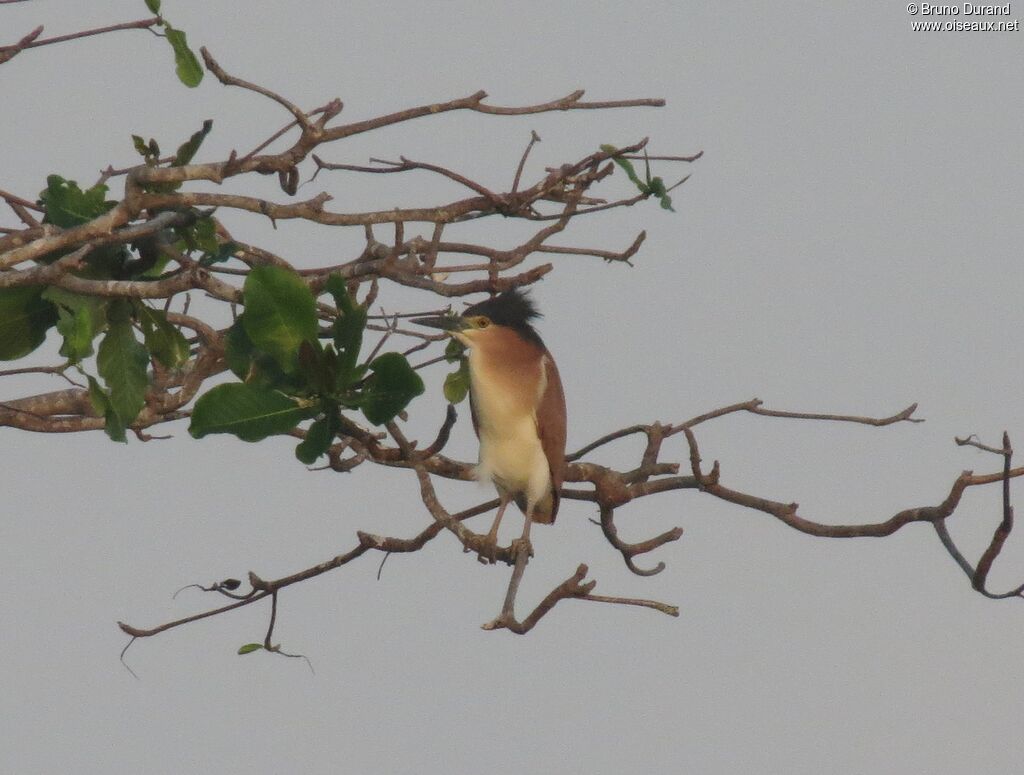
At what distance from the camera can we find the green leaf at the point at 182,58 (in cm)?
396

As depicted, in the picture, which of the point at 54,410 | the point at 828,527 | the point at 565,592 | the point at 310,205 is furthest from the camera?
the point at 54,410

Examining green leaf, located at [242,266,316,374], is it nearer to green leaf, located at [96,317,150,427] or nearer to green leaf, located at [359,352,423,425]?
green leaf, located at [359,352,423,425]

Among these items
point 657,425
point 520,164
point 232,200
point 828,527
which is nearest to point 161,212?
point 232,200

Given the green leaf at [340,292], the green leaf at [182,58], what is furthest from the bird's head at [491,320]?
the green leaf at [182,58]

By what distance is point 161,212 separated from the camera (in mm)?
4215

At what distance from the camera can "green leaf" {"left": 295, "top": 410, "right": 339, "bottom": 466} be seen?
3.93 metres

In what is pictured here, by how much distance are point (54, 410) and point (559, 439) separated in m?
2.29

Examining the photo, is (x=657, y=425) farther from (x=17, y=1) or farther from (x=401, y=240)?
(x=17, y=1)

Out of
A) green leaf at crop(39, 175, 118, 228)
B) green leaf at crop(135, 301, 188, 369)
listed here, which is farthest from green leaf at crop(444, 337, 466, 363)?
green leaf at crop(39, 175, 118, 228)

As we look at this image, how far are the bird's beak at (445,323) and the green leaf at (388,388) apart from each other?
1357 millimetres

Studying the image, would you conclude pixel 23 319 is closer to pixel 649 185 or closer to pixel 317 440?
pixel 317 440

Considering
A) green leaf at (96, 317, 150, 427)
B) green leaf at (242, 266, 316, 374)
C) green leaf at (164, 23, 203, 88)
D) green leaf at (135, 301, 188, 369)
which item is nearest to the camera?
green leaf at (242, 266, 316, 374)

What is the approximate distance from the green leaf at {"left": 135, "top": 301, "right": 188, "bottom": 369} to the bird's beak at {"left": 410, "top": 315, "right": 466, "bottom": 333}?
1076 mm

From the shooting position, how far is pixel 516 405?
5.89 m
